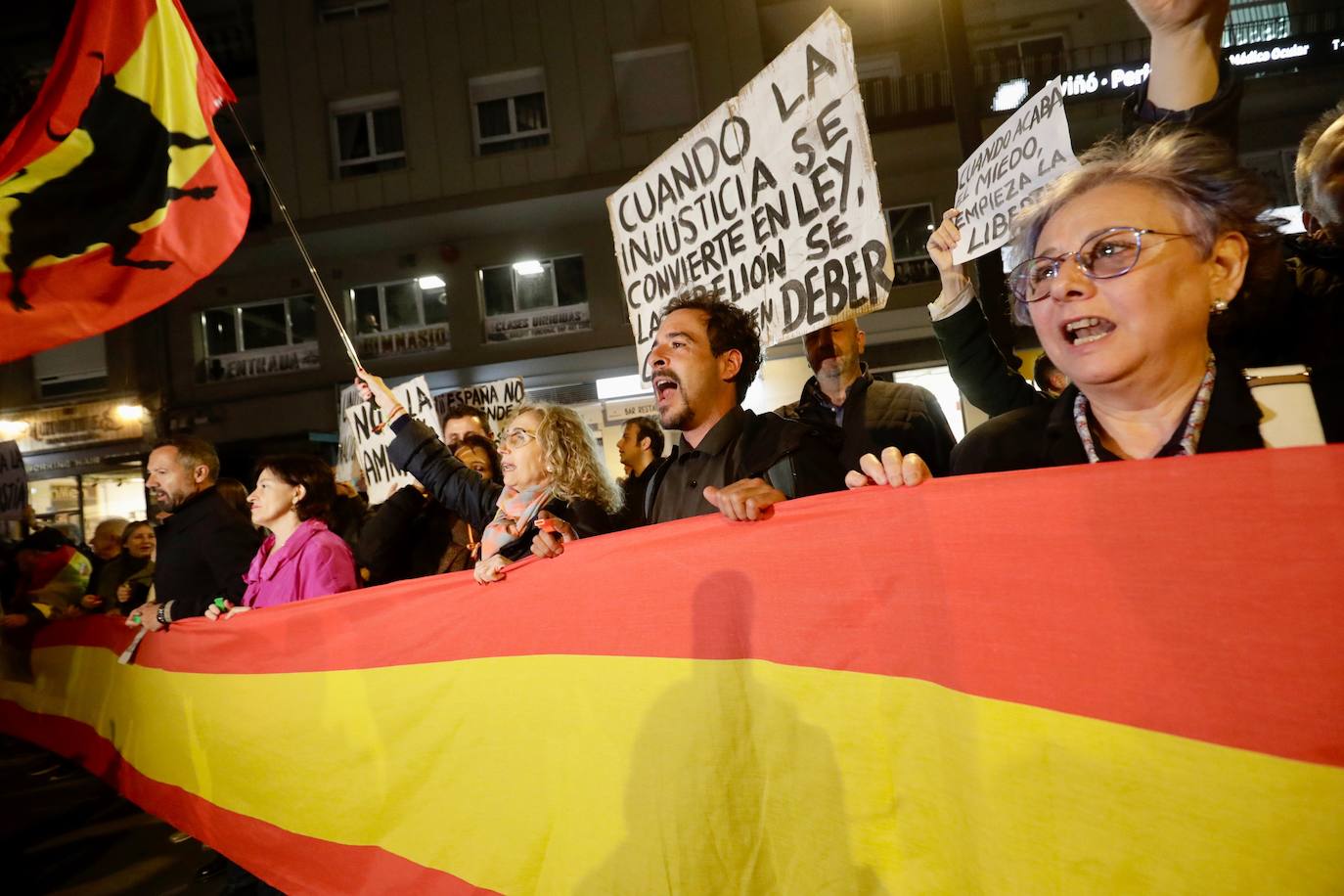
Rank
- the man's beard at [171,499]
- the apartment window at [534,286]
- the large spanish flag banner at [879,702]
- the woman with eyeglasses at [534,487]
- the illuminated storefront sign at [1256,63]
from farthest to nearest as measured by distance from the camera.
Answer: the apartment window at [534,286] → the illuminated storefront sign at [1256,63] → the man's beard at [171,499] → the woman with eyeglasses at [534,487] → the large spanish flag banner at [879,702]

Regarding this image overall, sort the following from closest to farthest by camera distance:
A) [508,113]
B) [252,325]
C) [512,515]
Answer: [512,515] → [508,113] → [252,325]

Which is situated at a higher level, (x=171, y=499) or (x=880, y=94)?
(x=880, y=94)

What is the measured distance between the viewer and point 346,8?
16.9 metres

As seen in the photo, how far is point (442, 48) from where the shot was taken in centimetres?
1590

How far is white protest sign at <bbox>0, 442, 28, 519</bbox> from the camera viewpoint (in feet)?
29.4

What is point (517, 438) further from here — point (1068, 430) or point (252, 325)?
point (252, 325)

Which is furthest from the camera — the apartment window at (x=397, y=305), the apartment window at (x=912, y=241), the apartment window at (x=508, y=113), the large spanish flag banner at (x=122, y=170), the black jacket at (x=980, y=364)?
the apartment window at (x=397, y=305)

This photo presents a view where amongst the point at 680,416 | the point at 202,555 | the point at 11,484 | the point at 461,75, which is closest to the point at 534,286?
the point at 461,75

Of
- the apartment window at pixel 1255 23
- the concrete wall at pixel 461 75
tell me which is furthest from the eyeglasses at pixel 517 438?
the apartment window at pixel 1255 23

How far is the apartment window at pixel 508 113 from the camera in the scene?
628 inches

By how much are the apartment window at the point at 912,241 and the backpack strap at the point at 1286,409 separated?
1446 centimetres

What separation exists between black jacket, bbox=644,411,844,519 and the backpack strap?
122 centimetres

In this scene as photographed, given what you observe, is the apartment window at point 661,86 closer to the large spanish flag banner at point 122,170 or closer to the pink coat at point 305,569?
the large spanish flag banner at point 122,170

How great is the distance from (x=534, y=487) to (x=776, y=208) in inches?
62.7
